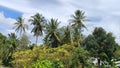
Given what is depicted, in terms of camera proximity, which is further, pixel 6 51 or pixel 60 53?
pixel 6 51

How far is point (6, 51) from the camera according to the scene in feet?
322

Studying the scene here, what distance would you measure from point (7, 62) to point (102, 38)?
28890 millimetres

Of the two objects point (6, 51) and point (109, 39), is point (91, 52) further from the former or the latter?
point (6, 51)

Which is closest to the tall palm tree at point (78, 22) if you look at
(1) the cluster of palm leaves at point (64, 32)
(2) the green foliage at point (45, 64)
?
(1) the cluster of palm leaves at point (64, 32)

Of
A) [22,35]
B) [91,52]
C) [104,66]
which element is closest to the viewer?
[104,66]

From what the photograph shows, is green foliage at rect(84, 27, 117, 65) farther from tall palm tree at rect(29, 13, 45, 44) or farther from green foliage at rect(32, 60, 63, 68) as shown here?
green foliage at rect(32, 60, 63, 68)

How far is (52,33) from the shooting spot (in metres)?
81.6

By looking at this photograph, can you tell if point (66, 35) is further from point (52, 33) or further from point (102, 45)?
point (102, 45)

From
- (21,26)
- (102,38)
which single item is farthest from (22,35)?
(102,38)

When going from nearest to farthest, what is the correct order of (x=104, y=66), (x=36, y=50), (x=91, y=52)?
(x=36, y=50) → (x=104, y=66) → (x=91, y=52)

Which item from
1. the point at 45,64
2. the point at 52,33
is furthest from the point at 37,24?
the point at 45,64

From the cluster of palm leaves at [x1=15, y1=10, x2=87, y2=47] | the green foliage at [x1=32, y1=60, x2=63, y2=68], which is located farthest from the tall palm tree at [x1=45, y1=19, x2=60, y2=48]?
the green foliage at [x1=32, y1=60, x2=63, y2=68]

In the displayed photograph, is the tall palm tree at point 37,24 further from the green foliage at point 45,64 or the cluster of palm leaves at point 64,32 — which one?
the green foliage at point 45,64

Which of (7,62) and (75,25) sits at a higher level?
(75,25)
